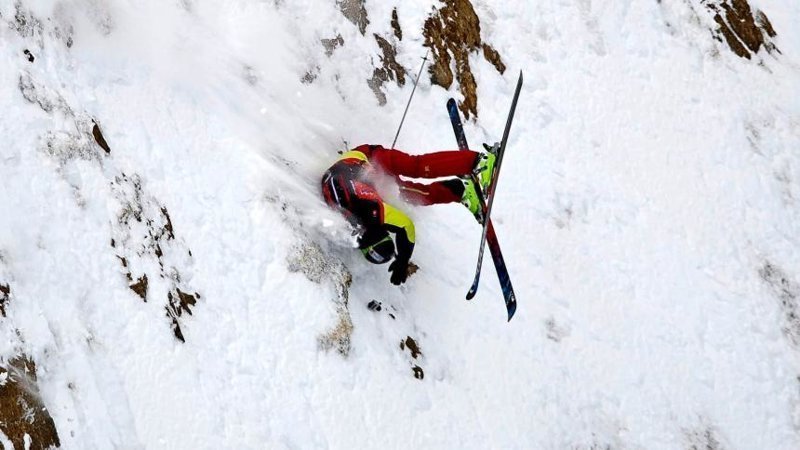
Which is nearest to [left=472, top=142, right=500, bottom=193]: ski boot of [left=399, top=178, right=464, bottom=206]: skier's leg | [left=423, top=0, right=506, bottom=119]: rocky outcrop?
[left=399, top=178, right=464, bottom=206]: skier's leg

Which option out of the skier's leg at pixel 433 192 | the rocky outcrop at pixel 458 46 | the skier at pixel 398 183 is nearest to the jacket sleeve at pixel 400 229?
the skier at pixel 398 183

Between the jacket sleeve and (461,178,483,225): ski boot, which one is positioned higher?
(461,178,483,225): ski boot

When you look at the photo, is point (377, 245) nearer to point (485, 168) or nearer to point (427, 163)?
point (427, 163)

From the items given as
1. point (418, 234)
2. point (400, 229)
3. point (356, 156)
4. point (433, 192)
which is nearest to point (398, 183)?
point (433, 192)

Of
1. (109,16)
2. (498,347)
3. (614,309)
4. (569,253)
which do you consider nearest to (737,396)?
(614,309)

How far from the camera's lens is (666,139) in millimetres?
13570

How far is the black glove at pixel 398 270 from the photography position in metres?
8.53

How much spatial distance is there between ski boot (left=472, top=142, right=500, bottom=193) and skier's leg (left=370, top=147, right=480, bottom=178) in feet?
0.30

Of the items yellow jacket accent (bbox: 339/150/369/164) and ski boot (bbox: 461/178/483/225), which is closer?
ski boot (bbox: 461/178/483/225)

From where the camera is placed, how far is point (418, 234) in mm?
9766

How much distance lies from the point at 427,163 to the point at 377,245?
120cm

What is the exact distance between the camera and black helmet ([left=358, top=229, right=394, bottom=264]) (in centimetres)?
828

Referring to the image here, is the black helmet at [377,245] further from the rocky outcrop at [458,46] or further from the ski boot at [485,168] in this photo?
the rocky outcrop at [458,46]

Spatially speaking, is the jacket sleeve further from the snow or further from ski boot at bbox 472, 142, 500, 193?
ski boot at bbox 472, 142, 500, 193
